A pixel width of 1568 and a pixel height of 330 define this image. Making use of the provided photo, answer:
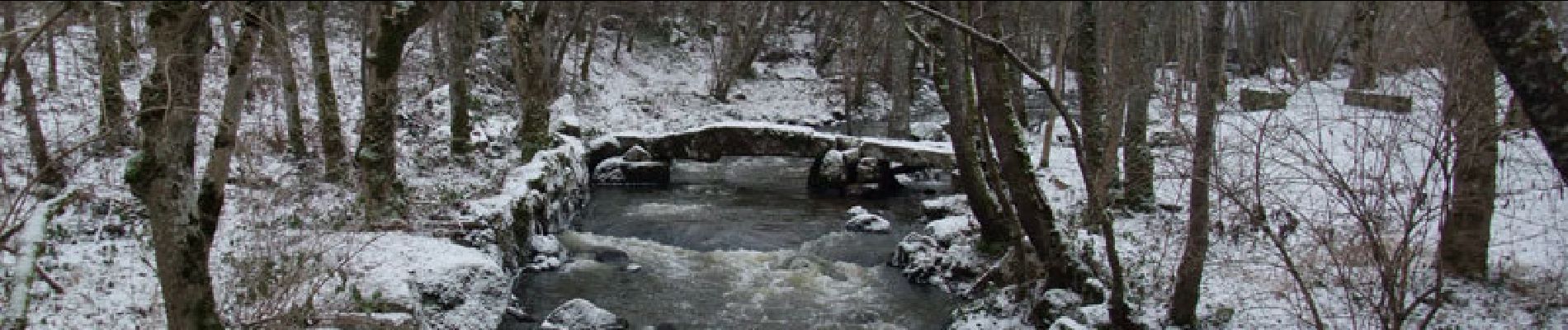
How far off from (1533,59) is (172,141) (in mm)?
6306

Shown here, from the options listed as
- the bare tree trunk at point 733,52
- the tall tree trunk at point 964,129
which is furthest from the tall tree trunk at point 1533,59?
the bare tree trunk at point 733,52

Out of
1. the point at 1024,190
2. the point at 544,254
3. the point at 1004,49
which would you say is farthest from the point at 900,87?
the point at 1004,49

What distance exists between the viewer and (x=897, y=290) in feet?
37.3

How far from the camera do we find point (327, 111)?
1196 cm

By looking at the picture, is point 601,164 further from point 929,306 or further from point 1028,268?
point 1028,268

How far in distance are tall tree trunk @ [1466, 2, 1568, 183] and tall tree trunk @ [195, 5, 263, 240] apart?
5.82 metres

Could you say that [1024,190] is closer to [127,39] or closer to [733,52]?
[127,39]

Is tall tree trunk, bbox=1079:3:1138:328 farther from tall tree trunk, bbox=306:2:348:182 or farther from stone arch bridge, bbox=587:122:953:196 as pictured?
tall tree trunk, bbox=306:2:348:182

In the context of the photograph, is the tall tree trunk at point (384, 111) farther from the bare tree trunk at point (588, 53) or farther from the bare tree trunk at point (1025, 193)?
the bare tree trunk at point (588, 53)

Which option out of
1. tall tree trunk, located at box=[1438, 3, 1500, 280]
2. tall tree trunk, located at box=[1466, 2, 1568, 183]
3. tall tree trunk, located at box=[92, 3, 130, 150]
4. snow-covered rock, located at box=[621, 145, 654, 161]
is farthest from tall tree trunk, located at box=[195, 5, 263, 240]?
snow-covered rock, located at box=[621, 145, 654, 161]

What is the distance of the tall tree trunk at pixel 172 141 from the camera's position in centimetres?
527

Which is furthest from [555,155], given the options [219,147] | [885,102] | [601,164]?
[885,102]

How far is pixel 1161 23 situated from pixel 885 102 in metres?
8.20

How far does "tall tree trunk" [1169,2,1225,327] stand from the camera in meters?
7.68
